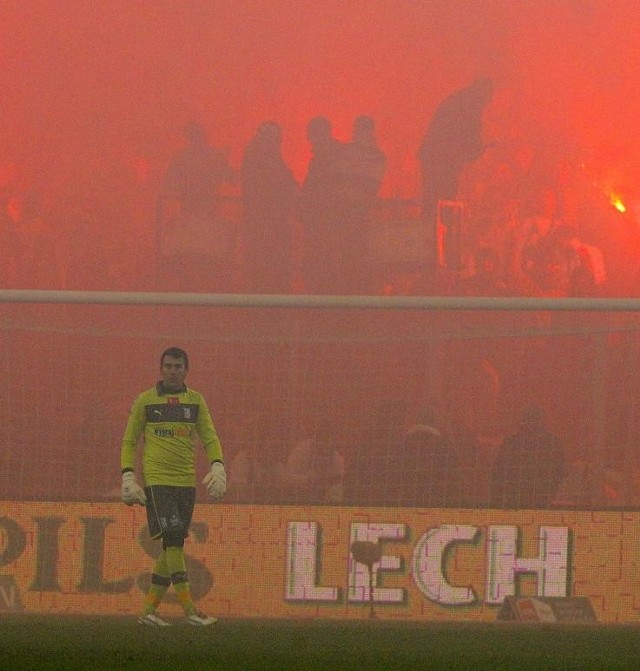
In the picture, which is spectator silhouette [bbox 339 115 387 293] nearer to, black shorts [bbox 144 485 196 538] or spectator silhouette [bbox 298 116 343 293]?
spectator silhouette [bbox 298 116 343 293]

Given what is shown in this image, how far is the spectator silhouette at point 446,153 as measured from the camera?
16.7m

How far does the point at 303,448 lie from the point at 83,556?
1.47m

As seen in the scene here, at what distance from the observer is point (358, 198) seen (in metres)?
16.5

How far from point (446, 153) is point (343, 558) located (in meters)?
9.48

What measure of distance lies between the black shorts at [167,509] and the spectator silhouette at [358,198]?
839cm

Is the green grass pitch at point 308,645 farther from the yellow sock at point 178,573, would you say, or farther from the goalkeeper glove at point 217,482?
the goalkeeper glove at point 217,482

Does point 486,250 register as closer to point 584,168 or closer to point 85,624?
point 584,168

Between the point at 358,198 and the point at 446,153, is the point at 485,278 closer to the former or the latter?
the point at 358,198

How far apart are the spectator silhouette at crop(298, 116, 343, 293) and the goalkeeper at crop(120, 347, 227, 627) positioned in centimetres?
847

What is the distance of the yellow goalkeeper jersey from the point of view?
7188mm

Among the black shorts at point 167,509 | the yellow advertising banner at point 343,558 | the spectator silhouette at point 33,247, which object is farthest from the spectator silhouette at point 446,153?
the black shorts at point 167,509

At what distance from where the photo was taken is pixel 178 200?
16.7 m

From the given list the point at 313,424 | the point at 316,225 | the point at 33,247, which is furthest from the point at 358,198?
the point at 313,424

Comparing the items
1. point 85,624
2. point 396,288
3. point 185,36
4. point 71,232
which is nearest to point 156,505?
point 85,624
